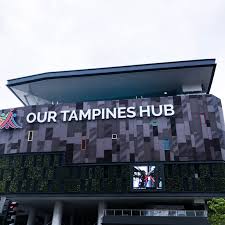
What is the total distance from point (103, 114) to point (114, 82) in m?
9.67

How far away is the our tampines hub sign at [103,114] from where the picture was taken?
51.5 m

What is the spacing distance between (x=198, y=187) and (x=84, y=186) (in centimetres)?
1805

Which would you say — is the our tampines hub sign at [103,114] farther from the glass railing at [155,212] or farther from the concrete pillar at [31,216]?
the concrete pillar at [31,216]

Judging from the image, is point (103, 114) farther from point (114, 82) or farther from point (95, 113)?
point (114, 82)

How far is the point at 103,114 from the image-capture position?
5278 centimetres

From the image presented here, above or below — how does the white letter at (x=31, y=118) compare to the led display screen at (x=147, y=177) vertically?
above

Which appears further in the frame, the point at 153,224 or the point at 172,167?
the point at 172,167

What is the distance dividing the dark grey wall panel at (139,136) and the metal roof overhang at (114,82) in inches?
260

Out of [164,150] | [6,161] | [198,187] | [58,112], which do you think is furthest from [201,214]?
[6,161]

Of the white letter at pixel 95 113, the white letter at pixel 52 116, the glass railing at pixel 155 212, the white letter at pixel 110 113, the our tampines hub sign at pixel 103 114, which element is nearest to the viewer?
the glass railing at pixel 155 212

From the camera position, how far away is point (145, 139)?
49312 mm

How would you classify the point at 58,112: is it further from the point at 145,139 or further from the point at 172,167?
the point at 172,167

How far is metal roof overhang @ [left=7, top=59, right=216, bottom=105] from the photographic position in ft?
184

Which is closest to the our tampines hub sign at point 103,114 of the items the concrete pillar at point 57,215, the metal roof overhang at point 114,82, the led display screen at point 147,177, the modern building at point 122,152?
the modern building at point 122,152
